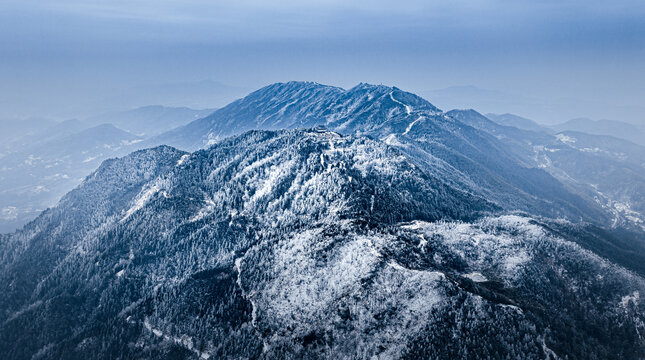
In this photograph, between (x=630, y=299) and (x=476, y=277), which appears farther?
(x=476, y=277)

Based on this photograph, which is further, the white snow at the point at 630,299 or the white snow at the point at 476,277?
the white snow at the point at 476,277

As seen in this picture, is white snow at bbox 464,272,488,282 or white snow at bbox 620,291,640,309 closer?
white snow at bbox 620,291,640,309

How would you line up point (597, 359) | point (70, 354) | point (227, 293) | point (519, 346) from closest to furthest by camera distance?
point (519, 346), point (597, 359), point (70, 354), point (227, 293)

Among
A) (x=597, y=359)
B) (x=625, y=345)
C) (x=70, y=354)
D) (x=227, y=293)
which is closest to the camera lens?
(x=597, y=359)

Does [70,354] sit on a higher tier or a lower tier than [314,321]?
lower

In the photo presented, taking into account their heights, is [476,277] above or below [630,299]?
above

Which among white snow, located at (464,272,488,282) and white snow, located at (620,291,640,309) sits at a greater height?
white snow, located at (464,272,488,282)

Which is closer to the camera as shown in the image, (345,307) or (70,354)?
(345,307)

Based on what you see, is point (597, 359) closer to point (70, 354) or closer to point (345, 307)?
point (345, 307)

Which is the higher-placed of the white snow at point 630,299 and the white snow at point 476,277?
the white snow at point 476,277

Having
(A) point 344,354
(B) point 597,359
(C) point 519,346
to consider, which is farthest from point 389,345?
(B) point 597,359

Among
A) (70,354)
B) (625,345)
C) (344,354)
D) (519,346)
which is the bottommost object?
(70,354)
